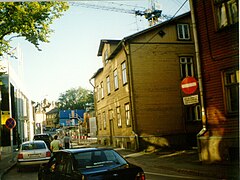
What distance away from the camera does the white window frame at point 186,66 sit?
21484 millimetres

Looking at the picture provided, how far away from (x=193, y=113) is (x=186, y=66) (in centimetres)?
343

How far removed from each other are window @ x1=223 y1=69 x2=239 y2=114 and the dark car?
6.13 m

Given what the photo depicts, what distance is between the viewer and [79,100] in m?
64.8

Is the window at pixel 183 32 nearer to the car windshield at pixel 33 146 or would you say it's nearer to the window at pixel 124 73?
the window at pixel 124 73

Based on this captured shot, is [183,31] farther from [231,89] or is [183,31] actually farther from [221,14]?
[231,89]

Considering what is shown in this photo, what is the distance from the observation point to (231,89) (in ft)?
35.7

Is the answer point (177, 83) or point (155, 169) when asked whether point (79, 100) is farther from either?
point (155, 169)

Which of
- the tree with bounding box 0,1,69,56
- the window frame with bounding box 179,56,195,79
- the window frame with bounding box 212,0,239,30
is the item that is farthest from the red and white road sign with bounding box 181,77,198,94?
the window frame with bounding box 179,56,195,79

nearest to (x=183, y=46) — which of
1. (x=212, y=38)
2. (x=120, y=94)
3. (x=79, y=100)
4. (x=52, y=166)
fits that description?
(x=120, y=94)

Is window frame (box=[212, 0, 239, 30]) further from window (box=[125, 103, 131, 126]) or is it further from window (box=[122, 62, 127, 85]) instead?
window (box=[125, 103, 131, 126])

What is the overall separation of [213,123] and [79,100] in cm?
5476

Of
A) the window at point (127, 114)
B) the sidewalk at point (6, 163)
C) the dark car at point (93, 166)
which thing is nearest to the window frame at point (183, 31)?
the window at point (127, 114)

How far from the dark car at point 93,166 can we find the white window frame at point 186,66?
632 inches

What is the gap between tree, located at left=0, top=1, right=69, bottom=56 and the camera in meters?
13.1
